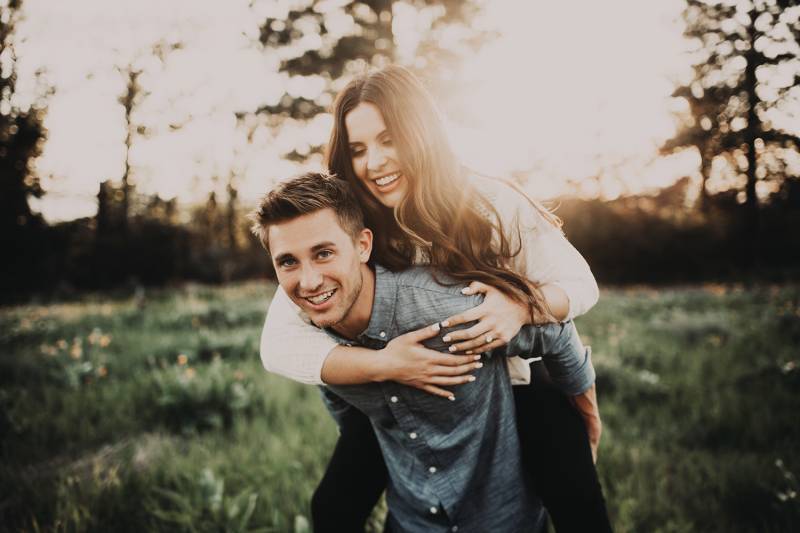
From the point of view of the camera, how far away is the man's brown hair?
175cm

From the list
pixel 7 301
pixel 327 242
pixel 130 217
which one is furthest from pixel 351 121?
pixel 130 217

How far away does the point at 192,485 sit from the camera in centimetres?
287

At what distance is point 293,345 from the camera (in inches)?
74.9

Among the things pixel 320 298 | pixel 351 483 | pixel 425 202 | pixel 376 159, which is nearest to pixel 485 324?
pixel 320 298

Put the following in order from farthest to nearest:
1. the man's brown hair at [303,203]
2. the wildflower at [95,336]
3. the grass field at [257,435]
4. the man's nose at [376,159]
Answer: the wildflower at [95,336] → the grass field at [257,435] → the man's nose at [376,159] → the man's brown hair at [303,203]

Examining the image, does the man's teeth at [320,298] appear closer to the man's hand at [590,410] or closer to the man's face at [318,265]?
the man's face at [318,265]

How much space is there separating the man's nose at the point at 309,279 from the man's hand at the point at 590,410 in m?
1.20

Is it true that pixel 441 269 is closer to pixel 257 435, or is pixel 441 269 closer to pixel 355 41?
pixel 257 435

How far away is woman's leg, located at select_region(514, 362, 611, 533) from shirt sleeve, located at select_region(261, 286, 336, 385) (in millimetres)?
811

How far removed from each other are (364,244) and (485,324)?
61 centimetres

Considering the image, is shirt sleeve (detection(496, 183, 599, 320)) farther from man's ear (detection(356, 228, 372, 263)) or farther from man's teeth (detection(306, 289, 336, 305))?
man's teeth (detection(306, 289, 336, 305))

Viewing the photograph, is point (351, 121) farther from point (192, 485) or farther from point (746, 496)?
point (746, 496)

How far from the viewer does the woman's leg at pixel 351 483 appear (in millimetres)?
1950

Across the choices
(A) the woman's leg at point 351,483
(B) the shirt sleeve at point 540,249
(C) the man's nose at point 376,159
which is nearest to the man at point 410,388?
(A) the woman's leg at point 351,483
